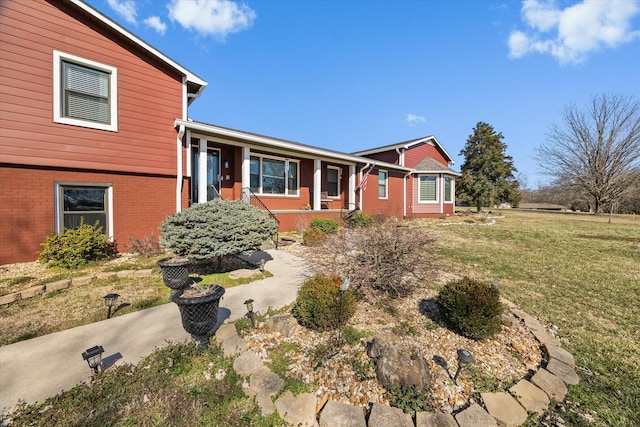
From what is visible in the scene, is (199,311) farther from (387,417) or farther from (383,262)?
(383,262)

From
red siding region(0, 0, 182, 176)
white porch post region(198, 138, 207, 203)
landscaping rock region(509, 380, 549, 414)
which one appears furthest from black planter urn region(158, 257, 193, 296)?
landscaping rock region(509, 380, 549, 414)

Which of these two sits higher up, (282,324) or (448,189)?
(448,189)

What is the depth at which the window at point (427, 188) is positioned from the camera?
57.3ft

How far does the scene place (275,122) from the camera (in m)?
27.4

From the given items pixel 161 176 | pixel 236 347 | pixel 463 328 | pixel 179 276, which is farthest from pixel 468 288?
pixel 161 176

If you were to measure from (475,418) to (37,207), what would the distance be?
28.5ft

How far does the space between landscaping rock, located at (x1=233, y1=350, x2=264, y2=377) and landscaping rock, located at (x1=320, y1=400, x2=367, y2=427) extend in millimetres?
845

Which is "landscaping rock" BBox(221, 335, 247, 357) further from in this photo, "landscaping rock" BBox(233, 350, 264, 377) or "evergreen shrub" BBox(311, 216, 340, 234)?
"evergreen shrub" BBox(311, 216, 340, 234)

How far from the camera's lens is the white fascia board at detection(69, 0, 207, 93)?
622 centimetres

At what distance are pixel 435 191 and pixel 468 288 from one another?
15.9m

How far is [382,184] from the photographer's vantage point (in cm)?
1538

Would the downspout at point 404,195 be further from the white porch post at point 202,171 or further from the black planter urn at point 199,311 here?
the black planter urn at point 199,311

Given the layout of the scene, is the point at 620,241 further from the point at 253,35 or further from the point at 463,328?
the point at 253,35

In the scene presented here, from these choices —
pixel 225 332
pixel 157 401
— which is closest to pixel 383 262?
pixel 225 332
